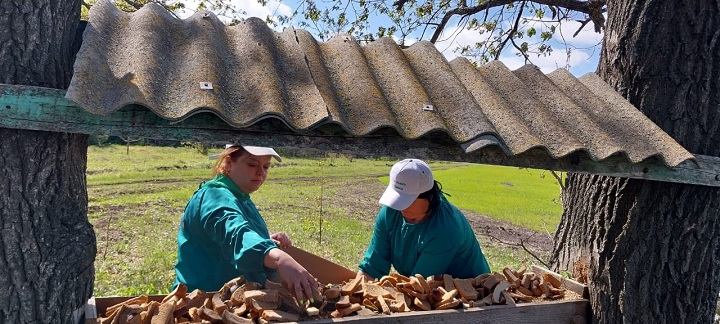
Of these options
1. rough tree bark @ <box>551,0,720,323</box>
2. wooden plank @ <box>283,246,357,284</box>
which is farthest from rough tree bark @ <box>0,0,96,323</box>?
rough tree bark @ <box>551,0,720,323</box>

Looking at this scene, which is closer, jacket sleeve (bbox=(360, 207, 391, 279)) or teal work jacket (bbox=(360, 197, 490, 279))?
teal work jacket (bbox=(360, 197, 490, 279))

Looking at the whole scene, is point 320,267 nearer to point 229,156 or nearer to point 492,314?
point 229,156

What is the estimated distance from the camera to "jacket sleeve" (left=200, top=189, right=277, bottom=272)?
88.2 inches

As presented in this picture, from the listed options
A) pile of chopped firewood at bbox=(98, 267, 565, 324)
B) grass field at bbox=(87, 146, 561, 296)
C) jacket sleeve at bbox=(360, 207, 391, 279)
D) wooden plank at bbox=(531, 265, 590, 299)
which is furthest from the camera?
grass field at bbox=(87, 146, 561, 296)

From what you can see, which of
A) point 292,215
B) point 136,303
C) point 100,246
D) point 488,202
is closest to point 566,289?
point 136,303

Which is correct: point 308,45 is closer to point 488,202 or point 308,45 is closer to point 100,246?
point 100,246

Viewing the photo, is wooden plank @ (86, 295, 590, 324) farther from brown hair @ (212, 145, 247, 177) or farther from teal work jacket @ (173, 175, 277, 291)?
brown hair @ (212, 145, 247, 177)

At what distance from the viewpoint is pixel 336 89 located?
8.43 feet

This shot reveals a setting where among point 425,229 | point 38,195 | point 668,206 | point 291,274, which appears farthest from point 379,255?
point 38,195

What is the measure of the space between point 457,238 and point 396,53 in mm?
1072

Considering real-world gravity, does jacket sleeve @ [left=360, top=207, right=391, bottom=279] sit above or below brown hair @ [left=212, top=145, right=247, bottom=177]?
below

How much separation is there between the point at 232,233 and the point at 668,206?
7.33ft

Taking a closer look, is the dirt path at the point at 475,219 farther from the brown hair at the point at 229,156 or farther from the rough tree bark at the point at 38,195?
the rough tree bark at the point at 38,195

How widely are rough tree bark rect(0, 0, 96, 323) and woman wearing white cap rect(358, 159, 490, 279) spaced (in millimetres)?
1546
